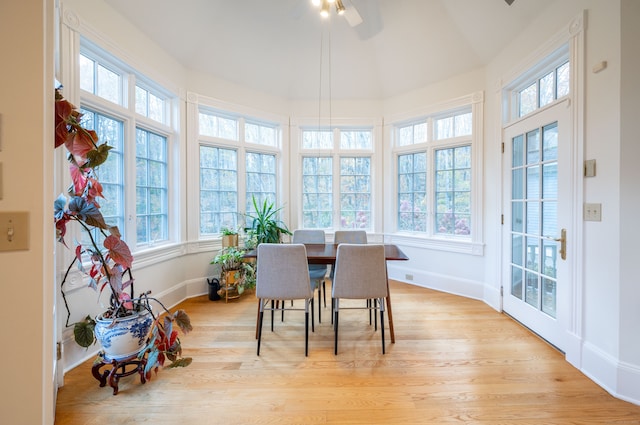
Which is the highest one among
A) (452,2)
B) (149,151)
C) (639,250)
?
(452,2)

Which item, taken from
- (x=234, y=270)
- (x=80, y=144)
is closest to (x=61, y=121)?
(x=80, y=144)

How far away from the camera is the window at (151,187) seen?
2.79 meters

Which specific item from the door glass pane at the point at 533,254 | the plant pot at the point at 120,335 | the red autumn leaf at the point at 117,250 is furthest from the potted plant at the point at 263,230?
the door glass pane at the point at 533,254

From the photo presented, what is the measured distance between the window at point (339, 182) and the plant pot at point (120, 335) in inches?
107

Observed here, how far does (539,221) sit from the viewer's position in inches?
94.1

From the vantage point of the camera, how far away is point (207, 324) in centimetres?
263

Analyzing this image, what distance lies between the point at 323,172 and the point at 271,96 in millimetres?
1387

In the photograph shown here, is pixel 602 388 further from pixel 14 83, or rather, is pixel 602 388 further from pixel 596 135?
pixel 14 83

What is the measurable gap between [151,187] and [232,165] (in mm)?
1125

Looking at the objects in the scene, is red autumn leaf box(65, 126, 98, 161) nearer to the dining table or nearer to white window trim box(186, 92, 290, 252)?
the dining table

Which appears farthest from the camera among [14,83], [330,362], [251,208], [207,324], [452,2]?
[251,208]

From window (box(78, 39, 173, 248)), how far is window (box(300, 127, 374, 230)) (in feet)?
6.43

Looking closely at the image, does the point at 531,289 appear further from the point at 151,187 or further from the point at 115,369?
the point at 151,187

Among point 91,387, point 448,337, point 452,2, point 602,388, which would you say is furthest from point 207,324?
point 452,2
